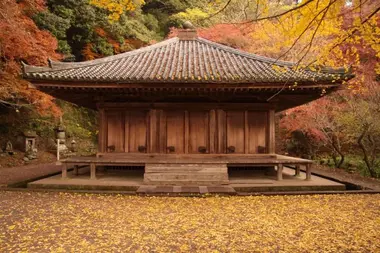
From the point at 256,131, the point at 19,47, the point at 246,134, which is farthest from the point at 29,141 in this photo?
the point at 256,131

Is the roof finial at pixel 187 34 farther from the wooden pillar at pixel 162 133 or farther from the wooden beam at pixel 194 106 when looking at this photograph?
the wooden pillar at pixel 162 133

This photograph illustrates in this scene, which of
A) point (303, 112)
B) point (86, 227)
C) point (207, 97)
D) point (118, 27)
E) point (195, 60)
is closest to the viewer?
point (86, 227)

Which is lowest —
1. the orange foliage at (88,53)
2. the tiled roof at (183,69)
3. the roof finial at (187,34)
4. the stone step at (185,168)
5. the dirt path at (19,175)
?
the dirt path at (19,175)

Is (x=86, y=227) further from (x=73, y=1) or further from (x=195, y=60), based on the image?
(x=73, y=1)

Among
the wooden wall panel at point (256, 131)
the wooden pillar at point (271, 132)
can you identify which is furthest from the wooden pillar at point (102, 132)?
the wooden pillar at point (271, 132)

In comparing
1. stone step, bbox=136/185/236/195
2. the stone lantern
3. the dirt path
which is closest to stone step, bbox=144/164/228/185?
stone step, bbox=136/185/236/195

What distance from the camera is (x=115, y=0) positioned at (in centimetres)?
595

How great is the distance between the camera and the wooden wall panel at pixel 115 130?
11305 millimetres

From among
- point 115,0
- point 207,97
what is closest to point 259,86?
point 207,97

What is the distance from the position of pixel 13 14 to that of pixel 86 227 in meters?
13.8

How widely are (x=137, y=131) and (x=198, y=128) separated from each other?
249 cm

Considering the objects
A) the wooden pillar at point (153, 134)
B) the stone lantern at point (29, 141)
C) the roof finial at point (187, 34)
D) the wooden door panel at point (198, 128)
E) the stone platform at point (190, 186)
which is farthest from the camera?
the stone lantern at point (29, 141)

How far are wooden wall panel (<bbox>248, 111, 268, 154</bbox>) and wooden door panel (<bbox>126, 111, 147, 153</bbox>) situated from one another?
4297mm

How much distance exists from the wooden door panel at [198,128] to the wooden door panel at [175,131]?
328 millimetres
